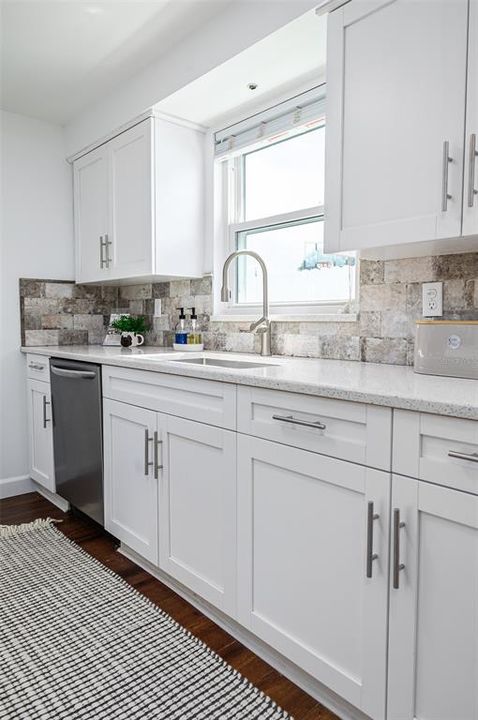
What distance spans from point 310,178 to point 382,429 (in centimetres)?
154

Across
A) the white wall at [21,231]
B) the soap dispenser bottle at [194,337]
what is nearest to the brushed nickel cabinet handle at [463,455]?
the soap dispenser bottle at [194,337]

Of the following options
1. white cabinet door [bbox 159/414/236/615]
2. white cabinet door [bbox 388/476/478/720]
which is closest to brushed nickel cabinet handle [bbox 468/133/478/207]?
white cabinet door [bbox 388/476/478/720]

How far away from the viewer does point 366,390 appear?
46.9 inches

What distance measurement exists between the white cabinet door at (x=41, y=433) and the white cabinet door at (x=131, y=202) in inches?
33.4

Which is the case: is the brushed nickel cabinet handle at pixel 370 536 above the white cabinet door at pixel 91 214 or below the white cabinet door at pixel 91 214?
below

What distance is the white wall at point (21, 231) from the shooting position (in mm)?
3105

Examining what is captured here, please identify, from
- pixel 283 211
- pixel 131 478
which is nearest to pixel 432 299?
pixel 283 211

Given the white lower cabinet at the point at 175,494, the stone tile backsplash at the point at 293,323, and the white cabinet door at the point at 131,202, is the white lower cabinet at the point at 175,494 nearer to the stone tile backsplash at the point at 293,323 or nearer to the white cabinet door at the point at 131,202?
the stone tile backsplash at the point at 293,323

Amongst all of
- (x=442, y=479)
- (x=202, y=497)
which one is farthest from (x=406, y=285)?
(x=202, y=497)

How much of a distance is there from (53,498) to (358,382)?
2.39 meters

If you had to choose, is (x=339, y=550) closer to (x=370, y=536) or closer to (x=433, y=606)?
(x=370, y=536)

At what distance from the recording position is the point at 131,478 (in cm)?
216

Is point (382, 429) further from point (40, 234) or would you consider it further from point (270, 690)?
point (40, 234)

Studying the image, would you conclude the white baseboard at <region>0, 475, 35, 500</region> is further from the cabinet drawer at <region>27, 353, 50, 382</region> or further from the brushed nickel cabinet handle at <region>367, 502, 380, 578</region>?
the brushed nickel cabinet handle at <region>367, 502, 380, 578</region>
